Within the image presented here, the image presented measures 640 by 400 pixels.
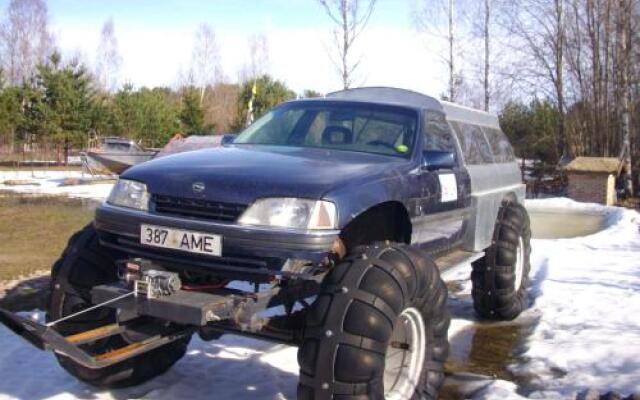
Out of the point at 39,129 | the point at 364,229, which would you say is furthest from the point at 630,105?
the point at 39,129

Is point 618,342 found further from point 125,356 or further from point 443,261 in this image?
point 125,356

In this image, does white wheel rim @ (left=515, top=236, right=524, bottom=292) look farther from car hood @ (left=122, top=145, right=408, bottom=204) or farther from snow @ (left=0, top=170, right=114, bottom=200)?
snow @ (left=0, top=170, right=114, bottom=200)

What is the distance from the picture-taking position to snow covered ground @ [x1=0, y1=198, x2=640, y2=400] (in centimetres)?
470

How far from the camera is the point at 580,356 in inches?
216

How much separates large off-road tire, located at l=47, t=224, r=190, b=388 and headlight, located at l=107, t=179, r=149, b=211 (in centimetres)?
47

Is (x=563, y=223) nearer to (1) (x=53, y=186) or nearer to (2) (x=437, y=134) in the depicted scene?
(2) (x=437, y=134)

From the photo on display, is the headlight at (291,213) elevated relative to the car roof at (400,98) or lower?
lower

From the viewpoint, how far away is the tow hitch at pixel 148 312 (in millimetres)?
3410

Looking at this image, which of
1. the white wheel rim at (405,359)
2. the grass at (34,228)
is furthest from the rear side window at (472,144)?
the grass at (34,228)

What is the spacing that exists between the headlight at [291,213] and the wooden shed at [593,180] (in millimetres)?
17571

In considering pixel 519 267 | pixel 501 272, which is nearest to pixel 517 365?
pixel 501 272

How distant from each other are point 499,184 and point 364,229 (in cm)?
278

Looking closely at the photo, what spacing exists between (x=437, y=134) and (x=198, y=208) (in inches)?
94.2

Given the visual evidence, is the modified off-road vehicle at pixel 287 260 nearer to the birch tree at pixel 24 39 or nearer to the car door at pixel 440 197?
the car door at pixel 440 197
